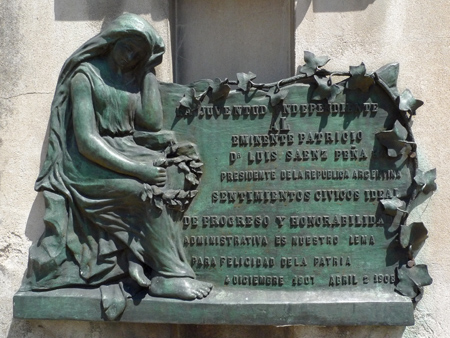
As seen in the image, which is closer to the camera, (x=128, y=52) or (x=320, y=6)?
(x=128, y=52)

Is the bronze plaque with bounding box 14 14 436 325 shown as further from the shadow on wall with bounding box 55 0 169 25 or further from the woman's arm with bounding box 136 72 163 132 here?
the shadow on wall with bounding box 55 0 169 25

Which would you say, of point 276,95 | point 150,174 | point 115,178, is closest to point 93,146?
point 115,178

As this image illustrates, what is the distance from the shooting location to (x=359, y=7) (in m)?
4.10

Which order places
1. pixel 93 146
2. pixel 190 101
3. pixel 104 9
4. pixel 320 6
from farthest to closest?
pixel 104 9 < pixel 320 6 < pixel 190 101 < pixel 93 146

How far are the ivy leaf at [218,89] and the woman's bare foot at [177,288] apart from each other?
110cm

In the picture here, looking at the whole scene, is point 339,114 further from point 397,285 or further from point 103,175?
point 103,175

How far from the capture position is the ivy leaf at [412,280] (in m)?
3.94

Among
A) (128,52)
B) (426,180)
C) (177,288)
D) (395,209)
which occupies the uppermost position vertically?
(128,52)

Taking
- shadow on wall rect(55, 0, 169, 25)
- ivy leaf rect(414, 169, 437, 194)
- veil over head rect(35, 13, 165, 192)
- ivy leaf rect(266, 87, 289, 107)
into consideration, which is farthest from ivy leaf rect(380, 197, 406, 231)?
shadow on wall rect(55, 0, 169, 25)

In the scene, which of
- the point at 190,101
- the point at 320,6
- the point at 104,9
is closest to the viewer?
the point at 190,101

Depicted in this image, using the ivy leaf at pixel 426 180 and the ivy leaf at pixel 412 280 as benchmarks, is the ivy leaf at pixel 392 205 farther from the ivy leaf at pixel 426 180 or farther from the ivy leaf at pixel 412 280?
the ivy leaf at pixel 412 280

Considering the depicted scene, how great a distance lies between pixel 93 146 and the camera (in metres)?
3.91

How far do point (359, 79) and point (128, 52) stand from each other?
137 cm

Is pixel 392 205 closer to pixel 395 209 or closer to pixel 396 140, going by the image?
pixel 395 209
